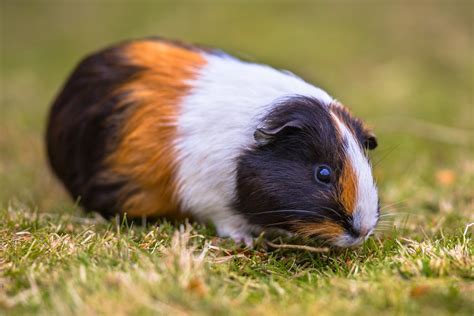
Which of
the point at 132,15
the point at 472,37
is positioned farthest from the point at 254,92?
the point at 132,15

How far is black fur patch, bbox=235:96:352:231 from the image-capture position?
4.26 meters

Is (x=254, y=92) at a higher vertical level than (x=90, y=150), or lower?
higher

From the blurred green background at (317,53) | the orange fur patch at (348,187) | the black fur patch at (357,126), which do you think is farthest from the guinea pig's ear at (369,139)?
the blurred green background at (317,53)

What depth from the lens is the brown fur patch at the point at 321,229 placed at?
13.8 ft

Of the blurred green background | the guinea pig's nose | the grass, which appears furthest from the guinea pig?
the blurred green background

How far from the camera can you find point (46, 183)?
274 inches

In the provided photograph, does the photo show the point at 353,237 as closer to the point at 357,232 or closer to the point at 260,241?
the point at 357,232

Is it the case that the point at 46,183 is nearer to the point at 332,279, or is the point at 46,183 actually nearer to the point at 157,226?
the point at 157,226

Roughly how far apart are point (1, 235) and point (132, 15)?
989 centimetres

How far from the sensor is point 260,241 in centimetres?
465

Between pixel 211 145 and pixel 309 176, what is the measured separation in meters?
0.77

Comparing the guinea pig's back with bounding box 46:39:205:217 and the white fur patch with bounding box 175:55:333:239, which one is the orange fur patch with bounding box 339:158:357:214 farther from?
the guinea pig's back with bounding box 46:39:205:217

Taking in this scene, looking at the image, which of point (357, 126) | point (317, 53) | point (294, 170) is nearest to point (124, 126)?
point (294, 170)

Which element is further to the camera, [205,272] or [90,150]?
[90,150]
